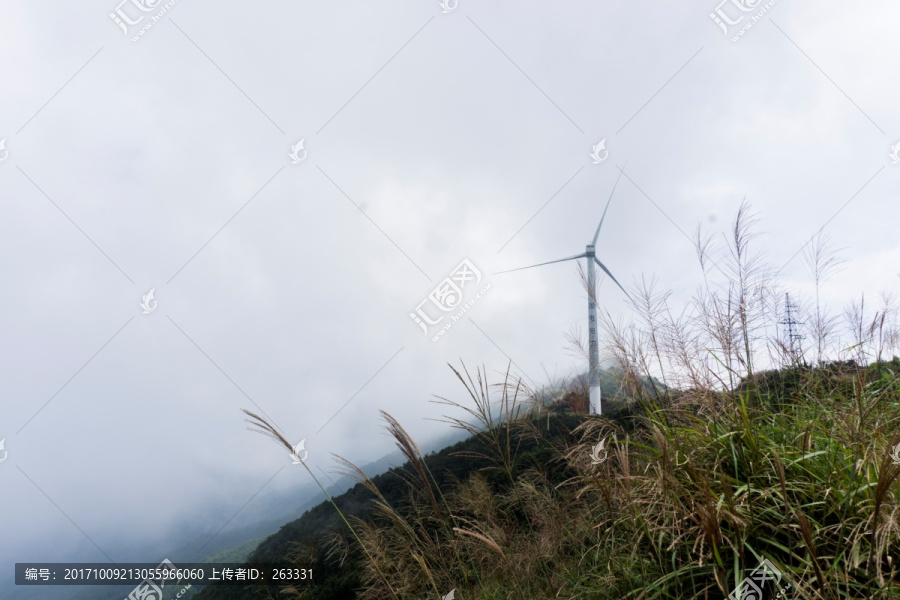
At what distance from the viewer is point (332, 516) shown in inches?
599

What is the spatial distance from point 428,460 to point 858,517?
14.1 meters

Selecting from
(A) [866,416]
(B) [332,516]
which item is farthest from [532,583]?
(B) [332,516]

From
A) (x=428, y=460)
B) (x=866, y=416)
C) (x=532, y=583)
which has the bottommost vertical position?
(x=532, y=583)

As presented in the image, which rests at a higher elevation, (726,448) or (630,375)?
(630,375)

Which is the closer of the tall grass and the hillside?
the tall grass

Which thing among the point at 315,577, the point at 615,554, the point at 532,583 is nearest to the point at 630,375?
the point at 615,554

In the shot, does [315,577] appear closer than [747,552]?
No

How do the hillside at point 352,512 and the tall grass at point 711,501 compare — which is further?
the hillside at point 352,512

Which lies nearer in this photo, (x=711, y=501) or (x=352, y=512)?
(x=711, y=501)

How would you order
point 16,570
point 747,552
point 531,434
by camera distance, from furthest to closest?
point 16,570
point 531,434
point 747,552

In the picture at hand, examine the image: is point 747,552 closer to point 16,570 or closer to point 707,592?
point 707,592

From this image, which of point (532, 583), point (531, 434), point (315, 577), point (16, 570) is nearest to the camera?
point (532, 583)

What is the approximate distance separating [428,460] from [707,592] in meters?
13.8

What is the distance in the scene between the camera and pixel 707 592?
8.07 feet
